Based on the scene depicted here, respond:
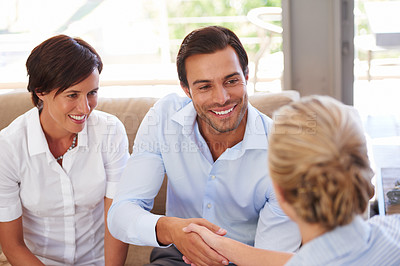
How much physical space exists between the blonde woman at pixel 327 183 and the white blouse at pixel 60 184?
3.20 feet

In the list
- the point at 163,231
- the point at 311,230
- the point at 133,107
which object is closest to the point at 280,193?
the point at 311,230

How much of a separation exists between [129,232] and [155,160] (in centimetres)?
27

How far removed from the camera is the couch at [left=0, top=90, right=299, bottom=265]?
2.01 metres

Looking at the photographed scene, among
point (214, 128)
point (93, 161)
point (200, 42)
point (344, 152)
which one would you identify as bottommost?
point (93, 161)

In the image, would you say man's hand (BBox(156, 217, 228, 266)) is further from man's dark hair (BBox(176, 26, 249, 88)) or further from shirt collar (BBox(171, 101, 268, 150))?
man's dark hair (BBox(176, 26, 249, 88))

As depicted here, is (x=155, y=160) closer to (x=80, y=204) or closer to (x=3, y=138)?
(x=80, y=204)

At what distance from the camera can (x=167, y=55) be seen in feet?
16.1

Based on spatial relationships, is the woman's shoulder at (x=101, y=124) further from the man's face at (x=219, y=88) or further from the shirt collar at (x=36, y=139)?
the man's face at (x=219, y=88)

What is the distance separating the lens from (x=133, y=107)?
2.13 meters

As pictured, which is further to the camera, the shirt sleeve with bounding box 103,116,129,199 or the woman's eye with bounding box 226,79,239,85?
the shirt sleeve with bounding box 103,116,129,199

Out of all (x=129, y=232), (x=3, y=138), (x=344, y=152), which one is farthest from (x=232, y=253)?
(x=3, y=138)

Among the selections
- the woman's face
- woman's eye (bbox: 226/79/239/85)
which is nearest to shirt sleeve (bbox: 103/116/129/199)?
the woman's face

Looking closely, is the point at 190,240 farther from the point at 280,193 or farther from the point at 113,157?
the point at 280,193

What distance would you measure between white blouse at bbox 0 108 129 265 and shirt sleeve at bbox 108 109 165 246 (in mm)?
110
